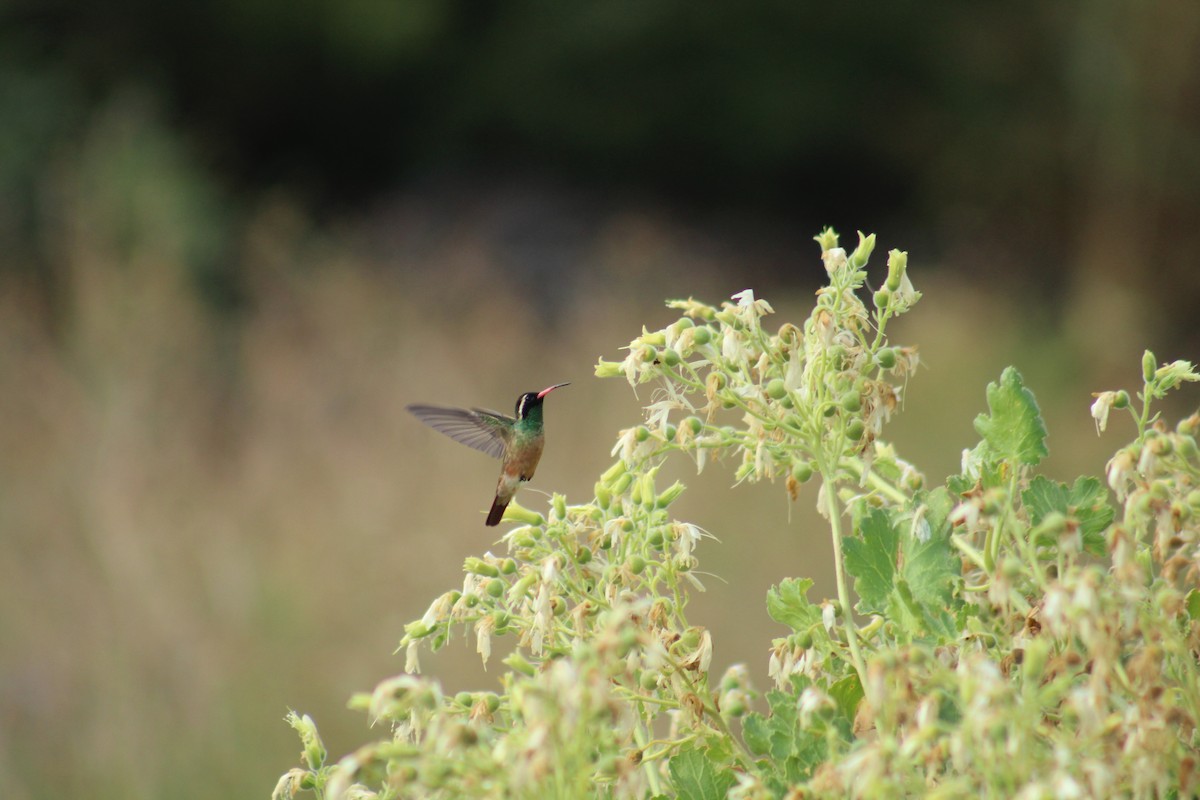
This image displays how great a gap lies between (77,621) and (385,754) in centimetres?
569

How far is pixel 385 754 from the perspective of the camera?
3.34 ft

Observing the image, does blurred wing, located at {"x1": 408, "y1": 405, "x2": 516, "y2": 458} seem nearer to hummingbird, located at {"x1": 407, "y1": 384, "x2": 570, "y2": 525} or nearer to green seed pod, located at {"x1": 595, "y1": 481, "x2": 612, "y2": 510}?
hummingbird, located at {"x1": 407, "y1": 384, "x2": 570, "y2": 525}

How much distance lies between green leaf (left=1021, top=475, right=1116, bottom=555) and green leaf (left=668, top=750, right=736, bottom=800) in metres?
0.39

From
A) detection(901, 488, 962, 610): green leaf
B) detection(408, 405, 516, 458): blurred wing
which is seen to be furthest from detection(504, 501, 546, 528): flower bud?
detection(408, 405, 516, 458): blurred wing

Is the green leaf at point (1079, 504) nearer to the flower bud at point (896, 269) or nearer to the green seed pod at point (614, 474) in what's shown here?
the flower bud at point (896, 269)

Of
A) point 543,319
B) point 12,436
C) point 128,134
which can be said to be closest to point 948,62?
point 543,319

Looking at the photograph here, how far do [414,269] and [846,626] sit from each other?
11.1 meters

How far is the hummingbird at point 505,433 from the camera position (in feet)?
8.34

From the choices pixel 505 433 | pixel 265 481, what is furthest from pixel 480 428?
pixel 265 481

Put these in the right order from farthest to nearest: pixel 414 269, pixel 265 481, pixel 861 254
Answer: pixel 414 269, pixel 265 481, pixel 861 254

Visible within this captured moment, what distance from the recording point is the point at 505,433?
265 centimetres

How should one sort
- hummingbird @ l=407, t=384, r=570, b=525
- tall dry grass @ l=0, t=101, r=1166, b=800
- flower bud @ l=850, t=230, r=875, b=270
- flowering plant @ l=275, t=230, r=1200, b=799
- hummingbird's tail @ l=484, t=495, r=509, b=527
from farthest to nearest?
tall dry grass @ l=0, t=101, r=1166, b=800 → hummingbird @ l=407, t=384, r=570, b=525 → hummingbird's tail @ l=484, t=495, r=509, b=527 → flower bud @ l=850, t=230, r=875, b=270 → flowering plant @ l=275, t=230, r=1200, b=799

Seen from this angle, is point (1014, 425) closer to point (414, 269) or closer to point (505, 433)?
point (505, 433)

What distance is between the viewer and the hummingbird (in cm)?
254
